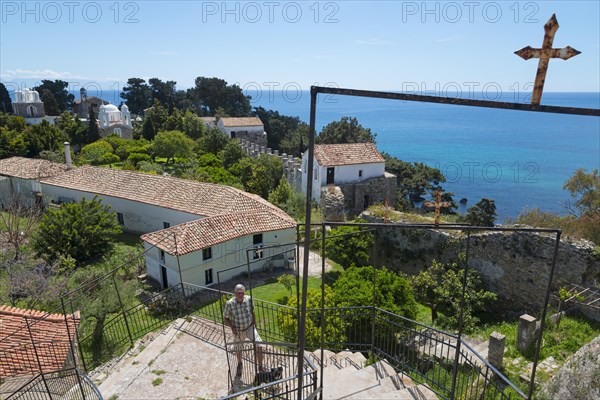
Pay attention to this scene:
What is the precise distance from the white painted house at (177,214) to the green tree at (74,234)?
3095 millimetres

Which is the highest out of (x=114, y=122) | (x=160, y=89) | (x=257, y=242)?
(x=160, y=89)

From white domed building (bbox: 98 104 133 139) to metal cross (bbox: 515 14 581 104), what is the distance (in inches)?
2155

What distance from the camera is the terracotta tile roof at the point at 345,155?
2814 cm

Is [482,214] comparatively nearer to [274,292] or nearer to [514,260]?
[514,260]

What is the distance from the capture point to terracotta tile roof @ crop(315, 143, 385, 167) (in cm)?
2814

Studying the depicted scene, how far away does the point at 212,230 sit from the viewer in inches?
784

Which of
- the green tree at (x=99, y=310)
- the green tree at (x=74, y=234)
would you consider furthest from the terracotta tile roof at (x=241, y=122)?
the green tree at (x=99, y=310)

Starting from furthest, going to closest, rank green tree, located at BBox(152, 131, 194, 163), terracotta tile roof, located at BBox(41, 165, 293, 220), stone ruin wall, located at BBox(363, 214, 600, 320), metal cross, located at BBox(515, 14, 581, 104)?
green tree, located at BBox(152, 131, 194, 163)
terracotta tile roof, located at BBox(41, 165, 293, 220)
stone ruin wall, located at BBox(363, 214, 600, 320)
metal cross, located at BBox(515, 14, 581, 104)

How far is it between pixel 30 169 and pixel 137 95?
47.7m

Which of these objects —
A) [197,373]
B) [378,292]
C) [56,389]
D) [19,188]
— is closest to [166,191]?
[19,188]

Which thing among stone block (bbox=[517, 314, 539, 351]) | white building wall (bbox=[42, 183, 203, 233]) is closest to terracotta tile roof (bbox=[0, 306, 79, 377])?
white building wall (bbox=[42, 183, 203, 233])

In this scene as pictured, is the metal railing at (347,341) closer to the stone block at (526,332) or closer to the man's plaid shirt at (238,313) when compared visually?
the man's plaid shirt at (238,313)

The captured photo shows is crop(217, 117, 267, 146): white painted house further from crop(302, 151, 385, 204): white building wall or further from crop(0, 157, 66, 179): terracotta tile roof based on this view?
crop(302, 151, 385, 204): white building wall

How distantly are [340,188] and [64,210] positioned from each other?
16.6 metres
